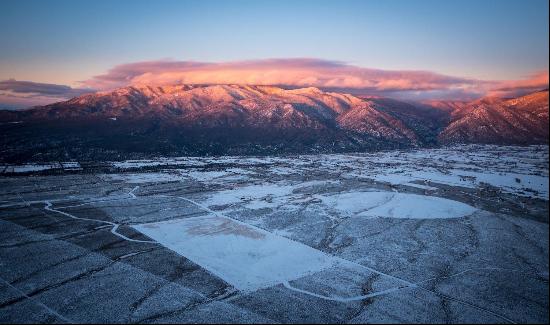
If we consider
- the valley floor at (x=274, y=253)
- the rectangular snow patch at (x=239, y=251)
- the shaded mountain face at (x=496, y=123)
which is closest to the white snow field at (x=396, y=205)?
the valley floor at (x=274, y=253)

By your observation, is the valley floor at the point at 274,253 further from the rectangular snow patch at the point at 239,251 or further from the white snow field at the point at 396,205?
the white snow field at the point at 396,205

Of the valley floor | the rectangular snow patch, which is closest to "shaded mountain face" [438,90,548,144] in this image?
the valley floor

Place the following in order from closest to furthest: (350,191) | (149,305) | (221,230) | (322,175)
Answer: (149,305) < (221,230) < (350,191) < (322,175)

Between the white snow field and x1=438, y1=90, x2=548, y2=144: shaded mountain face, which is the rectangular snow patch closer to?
the white snow field

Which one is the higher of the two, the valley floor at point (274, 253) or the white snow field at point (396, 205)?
the valley floor at point (274, 253)

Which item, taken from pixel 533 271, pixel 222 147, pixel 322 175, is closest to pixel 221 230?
pixel 533 271

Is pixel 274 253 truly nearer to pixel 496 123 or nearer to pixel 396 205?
pixel 396 205

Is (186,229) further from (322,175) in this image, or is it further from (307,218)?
(322,175)

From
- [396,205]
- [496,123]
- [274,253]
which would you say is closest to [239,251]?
[274,253]
